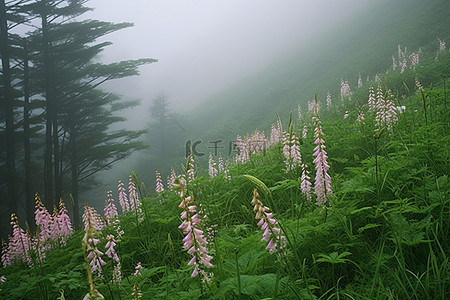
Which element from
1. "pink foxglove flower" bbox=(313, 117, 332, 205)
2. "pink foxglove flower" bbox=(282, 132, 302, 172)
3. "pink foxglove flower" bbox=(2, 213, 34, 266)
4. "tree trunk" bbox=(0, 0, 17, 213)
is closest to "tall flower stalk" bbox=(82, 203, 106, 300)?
"pink foxglove flower" bbox=(313, 117, 332, 205)

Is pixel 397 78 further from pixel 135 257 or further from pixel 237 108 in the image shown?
pixel 237 108

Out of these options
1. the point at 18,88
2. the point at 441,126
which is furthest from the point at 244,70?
the point at 441,126

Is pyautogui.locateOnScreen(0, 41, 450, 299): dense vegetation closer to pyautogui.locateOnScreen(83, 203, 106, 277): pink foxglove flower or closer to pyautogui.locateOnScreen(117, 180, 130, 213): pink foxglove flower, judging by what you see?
pyautogui.locateOnScreen(83, 203, 106, 277): pink foxglove flower

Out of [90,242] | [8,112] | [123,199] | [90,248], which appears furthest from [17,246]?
[8,112]

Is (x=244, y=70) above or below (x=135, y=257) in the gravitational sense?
above

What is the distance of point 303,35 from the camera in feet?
183

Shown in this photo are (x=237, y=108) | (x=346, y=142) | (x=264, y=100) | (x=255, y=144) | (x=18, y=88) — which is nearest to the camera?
(x=346, y=142)

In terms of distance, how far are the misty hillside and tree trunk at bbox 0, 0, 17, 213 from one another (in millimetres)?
19755

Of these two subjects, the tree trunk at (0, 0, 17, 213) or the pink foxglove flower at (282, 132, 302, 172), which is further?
the tree trunk at (0, 0, 17, 213)

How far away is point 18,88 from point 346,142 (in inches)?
855

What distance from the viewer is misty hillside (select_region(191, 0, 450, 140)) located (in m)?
24.7

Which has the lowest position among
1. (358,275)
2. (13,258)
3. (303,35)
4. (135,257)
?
(13,258)

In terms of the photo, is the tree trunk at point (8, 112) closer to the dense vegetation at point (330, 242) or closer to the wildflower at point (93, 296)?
the dense vegetation at point (330, 242)

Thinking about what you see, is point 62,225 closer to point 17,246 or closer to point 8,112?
point 17,246
